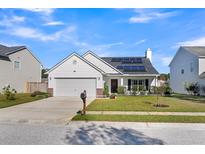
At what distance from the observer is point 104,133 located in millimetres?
7785

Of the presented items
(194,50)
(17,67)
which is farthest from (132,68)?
(17,67)

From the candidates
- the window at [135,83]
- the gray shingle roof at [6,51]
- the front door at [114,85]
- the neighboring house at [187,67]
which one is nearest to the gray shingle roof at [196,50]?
the neighboring house at [187,67]

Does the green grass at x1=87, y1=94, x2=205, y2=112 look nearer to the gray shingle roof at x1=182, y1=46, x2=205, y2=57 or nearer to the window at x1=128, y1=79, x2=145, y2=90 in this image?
the window at x1=128, y1=79, x2=145, y2=90

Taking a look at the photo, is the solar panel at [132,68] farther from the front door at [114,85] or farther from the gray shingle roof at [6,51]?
the gray shingle roof at [6,51]

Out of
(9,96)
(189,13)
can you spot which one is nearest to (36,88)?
(9,96)

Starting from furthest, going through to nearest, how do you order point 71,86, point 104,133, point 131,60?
point 131,60 < point 71,86 < point 104,133

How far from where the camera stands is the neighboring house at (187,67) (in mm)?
27947

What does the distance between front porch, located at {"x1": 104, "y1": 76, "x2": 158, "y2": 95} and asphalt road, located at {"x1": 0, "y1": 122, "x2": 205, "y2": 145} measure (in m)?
19.5

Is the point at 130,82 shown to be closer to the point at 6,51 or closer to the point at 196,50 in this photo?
the point at 196,50

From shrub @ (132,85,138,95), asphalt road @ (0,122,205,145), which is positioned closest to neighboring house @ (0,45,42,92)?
shrub @ (132,85,138,95)

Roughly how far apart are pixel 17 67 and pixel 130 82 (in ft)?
45.6

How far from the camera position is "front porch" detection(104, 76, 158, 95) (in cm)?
2894
